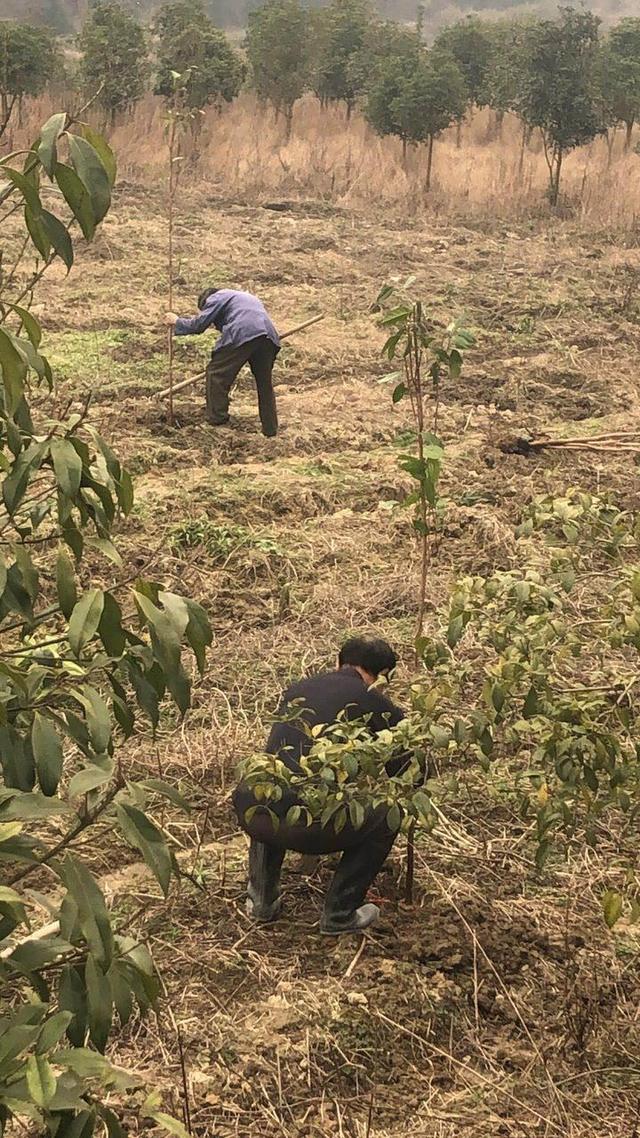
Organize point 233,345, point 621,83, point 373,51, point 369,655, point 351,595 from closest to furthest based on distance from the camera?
point 369,655 → point 351,595 → point 233,345 → point 621,83 → point 373,51

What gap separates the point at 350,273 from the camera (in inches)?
446

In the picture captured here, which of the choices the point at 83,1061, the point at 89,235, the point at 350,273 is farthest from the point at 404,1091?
the point at 350,273

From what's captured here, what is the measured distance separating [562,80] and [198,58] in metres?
5.78

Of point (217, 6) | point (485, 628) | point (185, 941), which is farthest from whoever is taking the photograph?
point (217, 6)

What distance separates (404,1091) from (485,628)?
3.89ft

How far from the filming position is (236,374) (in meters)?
7.29

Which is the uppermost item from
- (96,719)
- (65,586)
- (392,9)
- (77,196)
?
(392,9)

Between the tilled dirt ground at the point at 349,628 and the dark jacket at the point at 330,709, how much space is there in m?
0.53

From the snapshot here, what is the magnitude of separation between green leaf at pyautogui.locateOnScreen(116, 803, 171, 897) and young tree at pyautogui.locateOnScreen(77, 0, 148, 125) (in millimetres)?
17284

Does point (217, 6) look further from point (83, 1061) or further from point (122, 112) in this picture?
point (83, 1061)

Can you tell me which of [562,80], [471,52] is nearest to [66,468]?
[562,80]

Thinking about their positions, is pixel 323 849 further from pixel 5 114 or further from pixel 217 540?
pixel 217 540

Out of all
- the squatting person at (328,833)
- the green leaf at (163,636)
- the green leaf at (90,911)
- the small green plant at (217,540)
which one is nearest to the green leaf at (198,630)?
the green leaf at (163,636)

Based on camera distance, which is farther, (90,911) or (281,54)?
(281,54)
